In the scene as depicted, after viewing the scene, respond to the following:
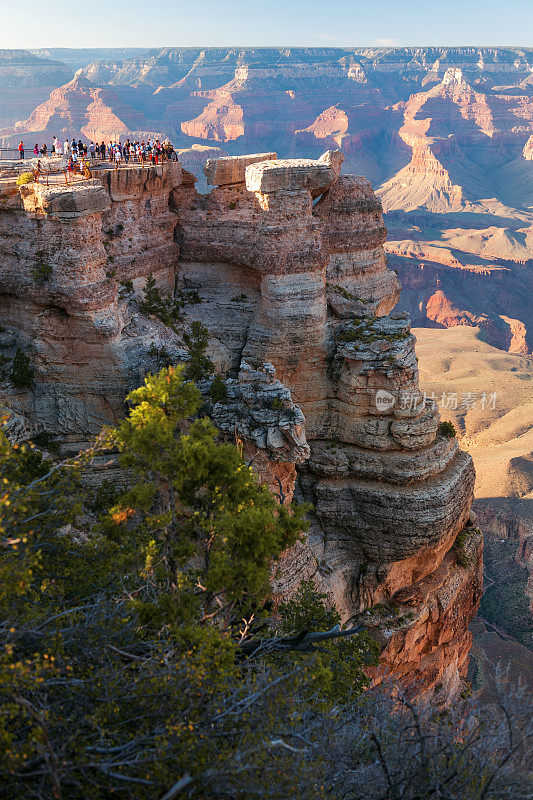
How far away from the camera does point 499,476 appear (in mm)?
A: 64188

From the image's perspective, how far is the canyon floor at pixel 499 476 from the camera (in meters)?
52.9

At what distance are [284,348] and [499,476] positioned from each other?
1546 inches

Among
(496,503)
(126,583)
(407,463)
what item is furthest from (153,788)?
(496,503)

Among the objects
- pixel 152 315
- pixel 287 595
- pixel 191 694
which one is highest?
pixel 152 315

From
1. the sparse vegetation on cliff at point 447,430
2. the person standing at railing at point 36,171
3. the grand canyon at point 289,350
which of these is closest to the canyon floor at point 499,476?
the grand canyon at point 289,350

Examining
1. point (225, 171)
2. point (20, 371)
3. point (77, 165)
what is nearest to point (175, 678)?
→ point (20, 371)

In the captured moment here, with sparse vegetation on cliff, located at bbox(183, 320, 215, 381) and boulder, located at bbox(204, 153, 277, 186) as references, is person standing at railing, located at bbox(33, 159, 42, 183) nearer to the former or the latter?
boulder, located at bbox(204, 153, 277, 186)

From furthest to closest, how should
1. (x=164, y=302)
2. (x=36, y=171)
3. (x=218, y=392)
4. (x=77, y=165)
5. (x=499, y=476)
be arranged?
1. (x=499, y=476)
2. (x=164, y=302)
3. (x=77, y=165)
4. (x=36, y=171)
5. (x=218, y=392)

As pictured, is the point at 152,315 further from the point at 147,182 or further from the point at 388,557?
the point at 388,557

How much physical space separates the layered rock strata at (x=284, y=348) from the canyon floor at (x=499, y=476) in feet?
47.4

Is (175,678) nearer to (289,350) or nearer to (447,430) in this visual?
(289,350)

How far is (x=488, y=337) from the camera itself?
416ft

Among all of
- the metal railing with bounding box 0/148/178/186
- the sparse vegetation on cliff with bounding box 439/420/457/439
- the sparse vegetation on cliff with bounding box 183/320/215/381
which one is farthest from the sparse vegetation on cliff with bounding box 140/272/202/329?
the sparse vegetation on cliff with bounding box 439/420/457/439

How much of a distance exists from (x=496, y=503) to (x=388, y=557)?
32470 mm
